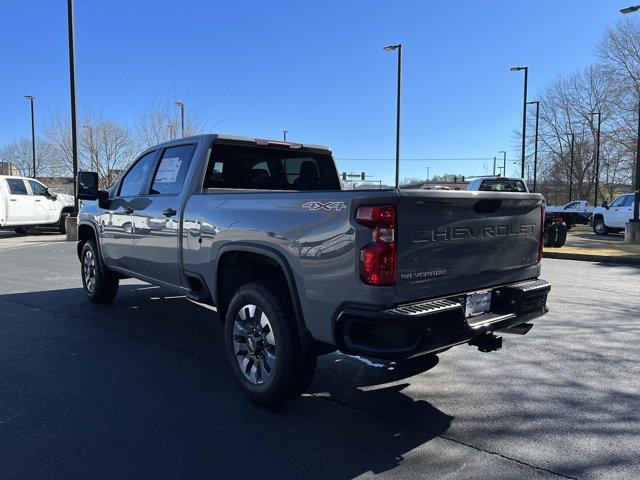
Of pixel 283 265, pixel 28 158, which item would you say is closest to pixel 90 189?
pixel 283 265

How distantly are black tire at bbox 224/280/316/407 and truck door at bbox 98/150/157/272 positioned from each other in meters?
2.24

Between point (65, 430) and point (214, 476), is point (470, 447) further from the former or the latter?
point (65, 430)

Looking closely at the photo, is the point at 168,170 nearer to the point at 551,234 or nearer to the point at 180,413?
the point at 180,413

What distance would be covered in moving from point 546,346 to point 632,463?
2.34 m

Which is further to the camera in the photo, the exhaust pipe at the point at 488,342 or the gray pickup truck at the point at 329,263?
the exhaust pipe at the point at 488,342

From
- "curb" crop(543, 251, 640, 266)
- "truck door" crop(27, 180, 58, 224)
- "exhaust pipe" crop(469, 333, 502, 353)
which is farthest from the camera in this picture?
"truck door" crop(27, 180, 58, 224)

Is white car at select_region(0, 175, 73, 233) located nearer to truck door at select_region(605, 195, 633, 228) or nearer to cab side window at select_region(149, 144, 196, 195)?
cab side window at select_region(149, 144, 196, 195)

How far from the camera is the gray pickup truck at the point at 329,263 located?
122 inches

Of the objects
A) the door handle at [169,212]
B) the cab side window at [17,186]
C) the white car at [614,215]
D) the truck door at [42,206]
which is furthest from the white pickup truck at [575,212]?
the door handle at [169,212]

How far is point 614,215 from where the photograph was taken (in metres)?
22.2

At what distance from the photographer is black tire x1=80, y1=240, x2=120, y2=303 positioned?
268 inches

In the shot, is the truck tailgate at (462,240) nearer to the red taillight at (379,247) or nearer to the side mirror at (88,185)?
Result: the red taillight at (379,247)

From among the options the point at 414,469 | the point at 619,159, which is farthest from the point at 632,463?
the point at 619,159

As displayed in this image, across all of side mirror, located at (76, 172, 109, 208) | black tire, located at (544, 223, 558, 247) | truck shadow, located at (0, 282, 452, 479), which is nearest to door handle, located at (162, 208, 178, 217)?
truck shadow, located at (0, 282, 452, 479)
